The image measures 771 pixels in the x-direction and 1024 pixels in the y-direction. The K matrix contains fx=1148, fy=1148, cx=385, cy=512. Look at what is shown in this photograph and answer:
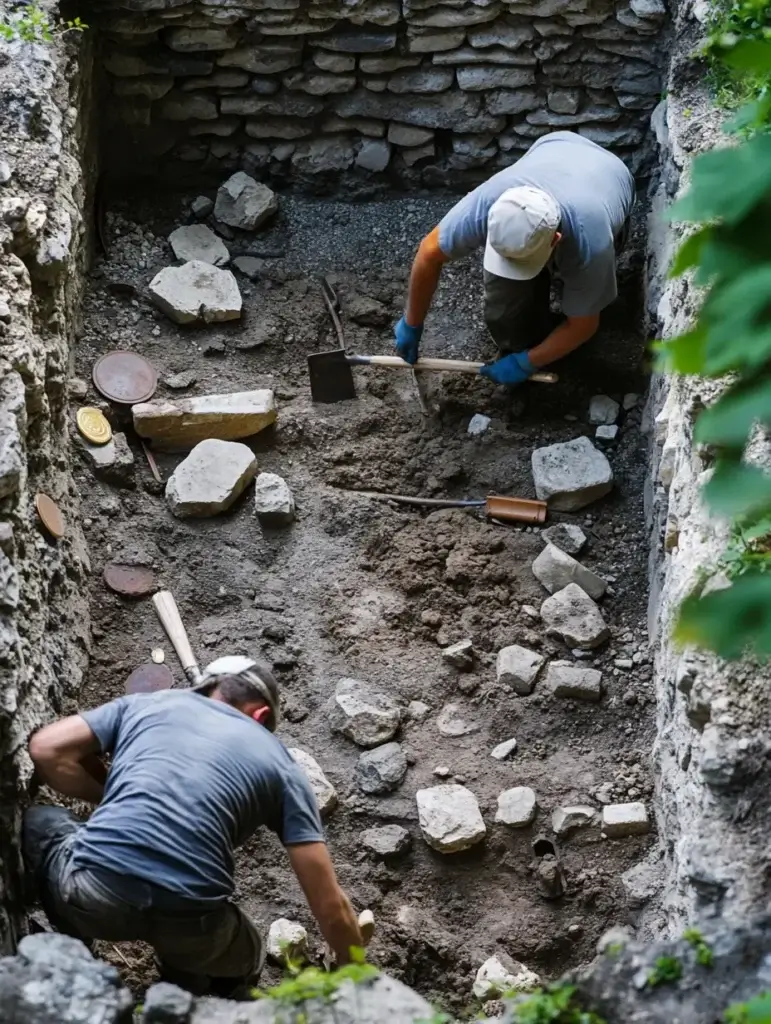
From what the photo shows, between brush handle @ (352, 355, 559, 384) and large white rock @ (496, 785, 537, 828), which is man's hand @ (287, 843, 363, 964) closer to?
large white rock @ (496, 785, 537, 828)

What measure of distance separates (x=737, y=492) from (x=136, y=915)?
188cm

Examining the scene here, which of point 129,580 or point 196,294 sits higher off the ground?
point 196,294

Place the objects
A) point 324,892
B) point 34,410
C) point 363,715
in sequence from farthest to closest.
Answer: point 363,715 → point 34,410 → point 324,892

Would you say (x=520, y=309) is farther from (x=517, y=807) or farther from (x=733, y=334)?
(x=733, y=334)

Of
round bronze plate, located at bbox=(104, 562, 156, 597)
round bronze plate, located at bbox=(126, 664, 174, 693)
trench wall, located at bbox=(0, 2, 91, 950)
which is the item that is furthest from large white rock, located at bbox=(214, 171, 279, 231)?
round bronze plate, located at bbox=(126, 664, 174, 693)

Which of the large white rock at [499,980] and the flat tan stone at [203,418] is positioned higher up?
the flat tan stone at [203,418]

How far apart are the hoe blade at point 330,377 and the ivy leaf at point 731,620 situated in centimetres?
305

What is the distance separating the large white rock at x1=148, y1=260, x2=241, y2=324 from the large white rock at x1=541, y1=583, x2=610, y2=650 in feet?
6.34

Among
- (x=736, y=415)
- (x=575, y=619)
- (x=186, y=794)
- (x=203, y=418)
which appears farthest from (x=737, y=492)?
(x=203, y=418)

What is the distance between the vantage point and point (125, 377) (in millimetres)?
4715

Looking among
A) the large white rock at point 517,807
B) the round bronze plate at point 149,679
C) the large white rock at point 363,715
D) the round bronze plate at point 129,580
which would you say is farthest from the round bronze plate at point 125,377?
the large white rock at point 517,807

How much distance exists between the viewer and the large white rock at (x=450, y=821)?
11.6 feet

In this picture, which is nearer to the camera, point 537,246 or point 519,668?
point 519,668

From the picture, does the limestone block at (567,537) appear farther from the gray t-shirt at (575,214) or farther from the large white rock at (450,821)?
the large white rock at (450,821)
